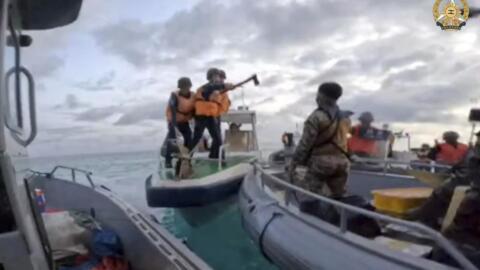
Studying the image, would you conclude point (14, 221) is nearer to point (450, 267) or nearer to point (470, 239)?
point (450, 267)

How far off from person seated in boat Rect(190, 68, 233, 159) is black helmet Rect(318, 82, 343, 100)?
3.22 m

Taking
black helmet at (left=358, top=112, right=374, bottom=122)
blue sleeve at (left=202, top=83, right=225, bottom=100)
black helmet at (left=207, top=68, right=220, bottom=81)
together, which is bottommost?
black helmet at (left=358, top=112, right=374, bottom=122)

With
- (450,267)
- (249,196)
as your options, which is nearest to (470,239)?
(450,267)

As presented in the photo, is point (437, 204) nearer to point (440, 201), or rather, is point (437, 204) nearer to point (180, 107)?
point (440, 201)

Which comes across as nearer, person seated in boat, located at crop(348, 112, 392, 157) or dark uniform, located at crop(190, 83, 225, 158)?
dark uniform, located at crop(190, 83, 225, 158)

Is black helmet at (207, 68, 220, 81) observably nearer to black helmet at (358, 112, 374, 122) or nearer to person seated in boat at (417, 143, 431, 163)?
black helmet at (358, 112, 374, 122)

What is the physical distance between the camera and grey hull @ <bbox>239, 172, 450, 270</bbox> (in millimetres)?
2558

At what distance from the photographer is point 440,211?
10.7 feet

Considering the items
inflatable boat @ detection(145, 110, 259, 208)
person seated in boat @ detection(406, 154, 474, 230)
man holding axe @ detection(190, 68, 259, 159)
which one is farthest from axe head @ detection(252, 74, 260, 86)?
person seated in boat @ detection(406, 154, 474, 230)

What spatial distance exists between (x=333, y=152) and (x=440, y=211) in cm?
100

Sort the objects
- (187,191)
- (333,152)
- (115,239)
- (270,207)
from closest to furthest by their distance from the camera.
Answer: (115,239), (333,152), (270,207), (187,191)

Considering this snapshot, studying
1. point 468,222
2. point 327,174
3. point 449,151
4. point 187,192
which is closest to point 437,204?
point 468,222

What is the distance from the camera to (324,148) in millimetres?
A: 3883

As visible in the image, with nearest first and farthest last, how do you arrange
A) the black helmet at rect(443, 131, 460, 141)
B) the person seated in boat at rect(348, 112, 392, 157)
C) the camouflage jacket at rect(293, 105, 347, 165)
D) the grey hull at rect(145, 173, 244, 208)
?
the camouflage jacket at rect(293, 105, 347, 165), the grey hull at rect(145, 173, 244, 208), the black helmet at rect(443, 131, 460, 141), the person seated in boat at rect(348, 112, 392, 157)
